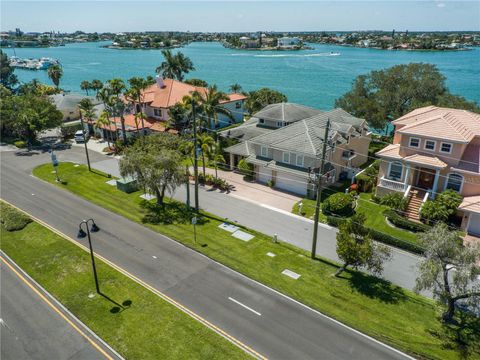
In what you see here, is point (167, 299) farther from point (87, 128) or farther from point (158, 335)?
point (87, 128)

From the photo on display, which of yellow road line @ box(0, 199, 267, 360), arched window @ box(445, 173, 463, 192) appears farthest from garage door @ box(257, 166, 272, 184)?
yellow road line @ box(0, 199, 267, 360)

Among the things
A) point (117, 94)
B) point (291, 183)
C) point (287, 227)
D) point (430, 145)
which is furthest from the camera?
point (117, 94)

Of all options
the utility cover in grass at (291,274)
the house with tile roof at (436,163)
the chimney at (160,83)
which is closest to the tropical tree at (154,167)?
the utility cover in grass at (291,274)

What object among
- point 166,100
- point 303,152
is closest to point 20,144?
point 166,100

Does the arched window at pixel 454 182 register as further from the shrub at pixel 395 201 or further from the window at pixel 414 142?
the shrub at pixel 395 201

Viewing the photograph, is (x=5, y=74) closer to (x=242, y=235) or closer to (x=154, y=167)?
(x=154, y=167)

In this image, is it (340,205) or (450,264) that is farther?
(340,205)

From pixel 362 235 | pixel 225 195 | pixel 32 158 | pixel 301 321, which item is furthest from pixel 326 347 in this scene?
pixel 32 158
